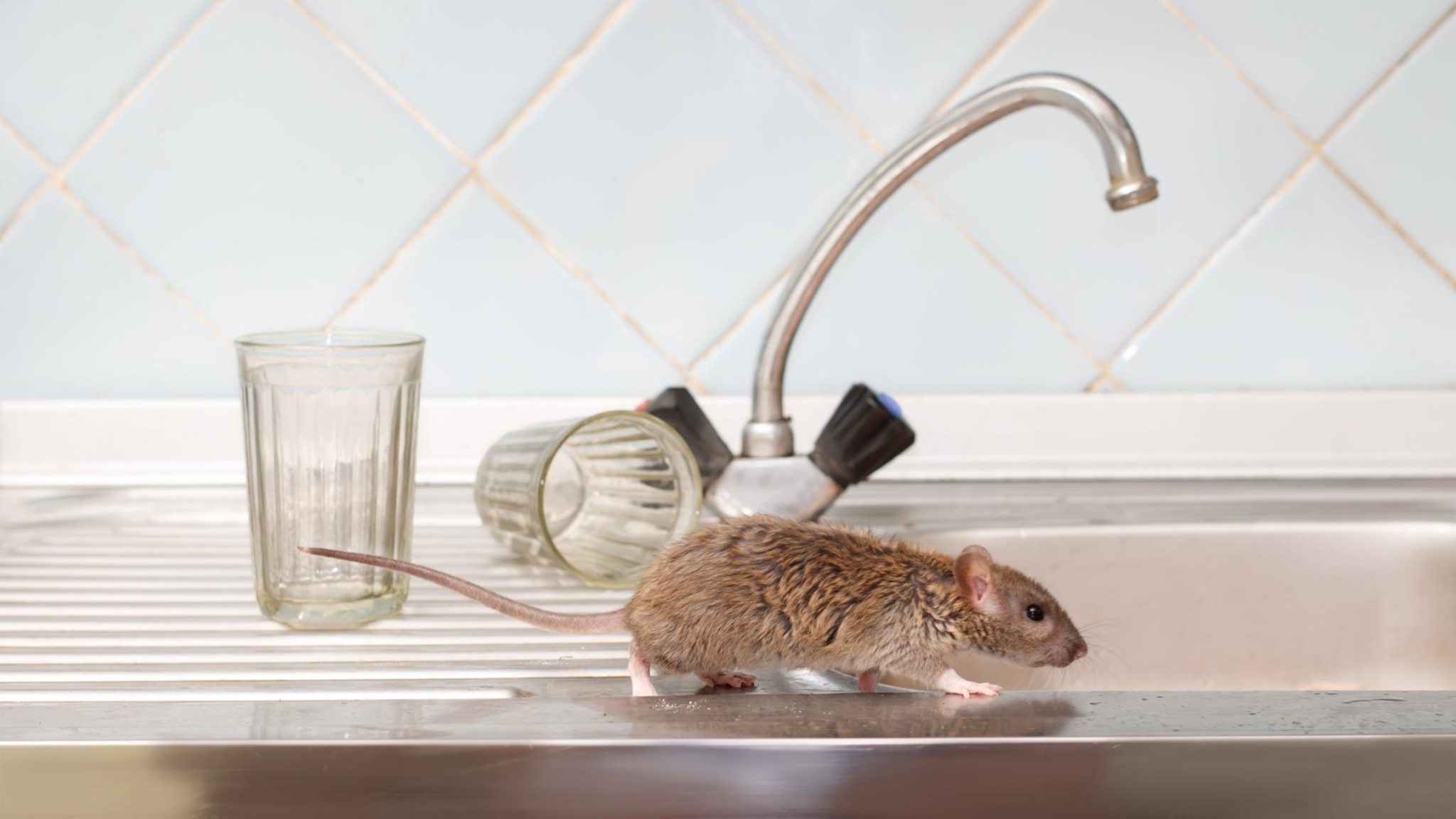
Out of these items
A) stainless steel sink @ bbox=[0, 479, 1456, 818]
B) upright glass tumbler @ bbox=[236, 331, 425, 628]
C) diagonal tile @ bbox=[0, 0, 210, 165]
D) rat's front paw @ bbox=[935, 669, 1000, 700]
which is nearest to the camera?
stainless steel sink @ bbox=[0, 479, 1456, 818]

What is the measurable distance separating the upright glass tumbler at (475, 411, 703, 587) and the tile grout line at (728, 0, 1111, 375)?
23cm

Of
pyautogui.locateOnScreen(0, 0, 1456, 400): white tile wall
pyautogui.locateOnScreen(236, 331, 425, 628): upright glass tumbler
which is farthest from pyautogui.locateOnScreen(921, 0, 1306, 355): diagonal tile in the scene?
pyautogui.locateOnScreen(236, 331, 425, 628): upright glass tumbler

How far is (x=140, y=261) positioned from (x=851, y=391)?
0.72 m

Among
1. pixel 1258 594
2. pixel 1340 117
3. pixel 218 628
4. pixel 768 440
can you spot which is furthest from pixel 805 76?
pixel 218 628

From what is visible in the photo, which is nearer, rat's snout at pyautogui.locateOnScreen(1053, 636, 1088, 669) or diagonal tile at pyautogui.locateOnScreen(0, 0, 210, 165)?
rat's snout at pyautogui.locateOnScreen(1053, 636, 1088, 669)

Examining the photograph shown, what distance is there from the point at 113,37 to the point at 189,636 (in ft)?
2.31

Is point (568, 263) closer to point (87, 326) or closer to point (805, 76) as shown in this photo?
point (805, 76)

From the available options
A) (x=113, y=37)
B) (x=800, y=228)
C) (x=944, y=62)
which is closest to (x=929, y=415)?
(x=800, y=228)

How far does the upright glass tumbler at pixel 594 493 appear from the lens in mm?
874

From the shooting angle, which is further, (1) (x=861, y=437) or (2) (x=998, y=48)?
(2) (x=998, y=48)

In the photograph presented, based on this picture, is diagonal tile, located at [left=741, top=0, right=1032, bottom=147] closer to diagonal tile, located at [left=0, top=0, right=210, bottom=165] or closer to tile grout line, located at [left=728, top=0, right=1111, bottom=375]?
tile grout line, located at [left=728, top=0, right=1111, bottom=375]

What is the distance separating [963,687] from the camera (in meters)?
0.65

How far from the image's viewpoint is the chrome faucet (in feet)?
3.03

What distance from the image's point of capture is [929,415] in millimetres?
1190
